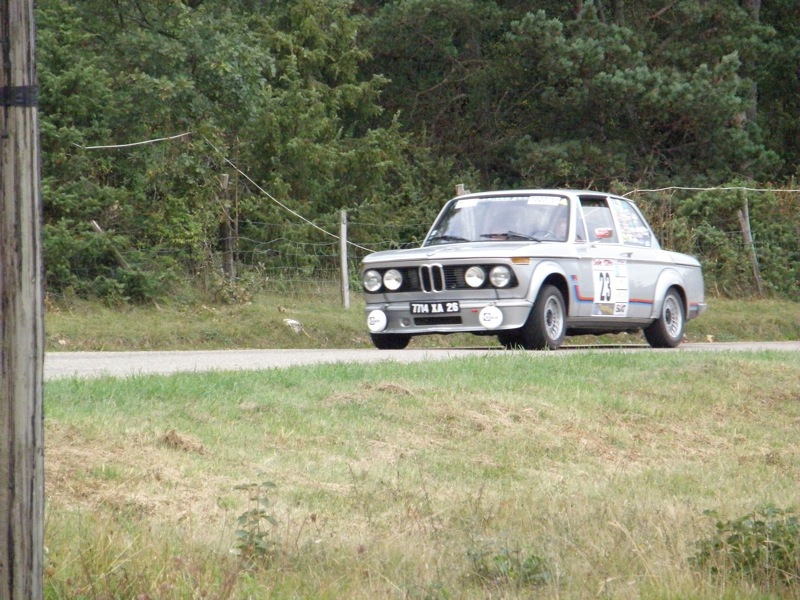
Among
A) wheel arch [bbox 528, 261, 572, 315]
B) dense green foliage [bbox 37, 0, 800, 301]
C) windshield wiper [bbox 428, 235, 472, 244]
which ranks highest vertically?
dense green foliage [bbox 37, 0, 800, 301]

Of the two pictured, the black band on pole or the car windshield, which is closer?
the black band on pole

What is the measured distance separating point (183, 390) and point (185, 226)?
A: 12.5 metres

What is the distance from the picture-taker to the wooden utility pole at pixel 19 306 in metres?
3.70

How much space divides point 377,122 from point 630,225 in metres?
19.9

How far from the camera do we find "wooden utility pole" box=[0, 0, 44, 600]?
370 centimetres

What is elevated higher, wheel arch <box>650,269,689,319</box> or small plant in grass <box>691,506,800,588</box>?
wheel arch <box>650,269,689,319</box>

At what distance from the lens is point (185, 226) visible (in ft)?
68.9

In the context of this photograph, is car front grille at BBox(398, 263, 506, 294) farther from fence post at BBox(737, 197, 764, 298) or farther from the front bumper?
fence post at BBox(737, 197, 764, 298)

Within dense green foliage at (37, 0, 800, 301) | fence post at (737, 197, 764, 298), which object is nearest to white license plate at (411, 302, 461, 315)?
dense green foliage at (37, 0, 800, 301)

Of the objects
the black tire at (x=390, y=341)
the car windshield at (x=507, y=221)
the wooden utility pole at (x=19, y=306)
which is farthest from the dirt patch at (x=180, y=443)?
the car windshield at (x=507, y=221)

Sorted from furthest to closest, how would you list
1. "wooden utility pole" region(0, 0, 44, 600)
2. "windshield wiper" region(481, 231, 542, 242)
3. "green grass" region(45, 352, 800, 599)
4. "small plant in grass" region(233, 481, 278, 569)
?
"windshield wiper" region(481, 231, 542, 242) → "small plant in grass" region(233, 481, 278, 569) → "green grass" region(45, 352, 800, 599) → "wooden utility pole" region(0, 0, 44, 600)

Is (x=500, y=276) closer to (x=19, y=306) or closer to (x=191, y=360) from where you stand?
(x=191, y=360)

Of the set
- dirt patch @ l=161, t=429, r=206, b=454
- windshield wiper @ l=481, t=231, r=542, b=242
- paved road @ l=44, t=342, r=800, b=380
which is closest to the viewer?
dirt patch @ l=161, t=429, r=206, b=454

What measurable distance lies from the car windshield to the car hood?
0.31m
